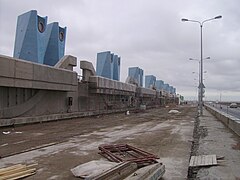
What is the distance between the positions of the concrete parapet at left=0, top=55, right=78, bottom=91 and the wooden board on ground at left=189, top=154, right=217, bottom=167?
14.4 meters

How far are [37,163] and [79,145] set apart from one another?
12.1 ft

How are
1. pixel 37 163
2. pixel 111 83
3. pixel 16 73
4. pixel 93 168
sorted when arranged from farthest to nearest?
pixel 111 83 < pixel 16 73 < pixel 37 163 < pixel 93 168

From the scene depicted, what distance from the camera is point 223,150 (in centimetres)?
1038

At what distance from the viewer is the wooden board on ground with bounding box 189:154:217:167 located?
316 inches

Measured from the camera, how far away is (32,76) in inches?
874

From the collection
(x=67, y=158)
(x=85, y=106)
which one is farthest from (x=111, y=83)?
(x=67, y=158)

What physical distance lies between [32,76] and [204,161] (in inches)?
663

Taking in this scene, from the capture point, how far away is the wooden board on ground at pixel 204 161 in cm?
803

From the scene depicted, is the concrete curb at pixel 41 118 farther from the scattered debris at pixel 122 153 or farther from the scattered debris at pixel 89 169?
the scattered debris at pixel 89 169

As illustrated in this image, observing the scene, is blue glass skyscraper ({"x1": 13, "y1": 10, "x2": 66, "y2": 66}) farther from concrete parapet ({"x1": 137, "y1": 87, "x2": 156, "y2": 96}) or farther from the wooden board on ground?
concrete parapet ({"x1": 137, "y1": 87, "x2": 156, "y2": 96})

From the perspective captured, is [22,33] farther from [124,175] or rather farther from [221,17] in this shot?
[124,175]

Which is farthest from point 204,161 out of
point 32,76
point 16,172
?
point 32,76

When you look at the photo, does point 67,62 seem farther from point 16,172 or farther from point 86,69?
point 16,172

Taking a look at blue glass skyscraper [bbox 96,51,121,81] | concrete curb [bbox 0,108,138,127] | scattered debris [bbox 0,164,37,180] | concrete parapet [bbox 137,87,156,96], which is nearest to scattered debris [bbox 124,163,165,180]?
scattered debris [bbox 0,164,37,180]
